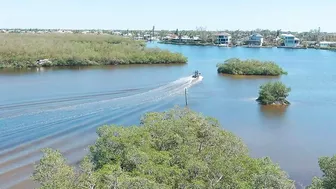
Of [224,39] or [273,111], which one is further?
[224,39]

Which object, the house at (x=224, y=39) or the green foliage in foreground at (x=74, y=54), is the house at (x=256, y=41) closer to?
the house at (x=224, y=39)

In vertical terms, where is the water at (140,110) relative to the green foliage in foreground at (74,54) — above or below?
below

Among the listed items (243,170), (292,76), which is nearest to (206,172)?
(243,170)

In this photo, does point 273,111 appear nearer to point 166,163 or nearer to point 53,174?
point 166,163

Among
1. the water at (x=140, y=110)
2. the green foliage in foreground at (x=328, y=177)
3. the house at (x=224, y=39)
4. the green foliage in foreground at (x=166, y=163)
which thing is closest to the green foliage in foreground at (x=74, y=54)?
the water at (x=140, y=110)

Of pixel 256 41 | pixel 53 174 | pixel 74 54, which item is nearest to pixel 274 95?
pixel 53 174

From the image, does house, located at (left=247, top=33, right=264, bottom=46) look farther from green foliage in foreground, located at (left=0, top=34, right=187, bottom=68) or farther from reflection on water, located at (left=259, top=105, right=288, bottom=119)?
reflection on water, located at (left=259, top=105, right=288, bottom=119)
